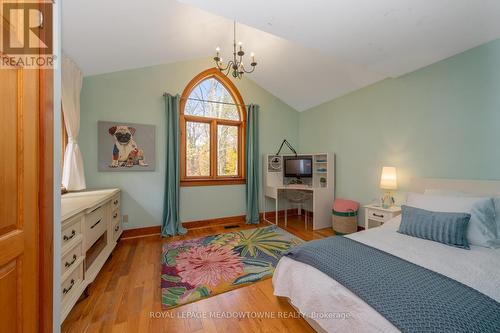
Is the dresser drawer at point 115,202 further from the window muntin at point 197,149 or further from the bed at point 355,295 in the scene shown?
the bed at point 355,295

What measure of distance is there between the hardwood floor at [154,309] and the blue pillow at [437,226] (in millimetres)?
1271

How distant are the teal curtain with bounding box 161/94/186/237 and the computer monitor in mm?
2166

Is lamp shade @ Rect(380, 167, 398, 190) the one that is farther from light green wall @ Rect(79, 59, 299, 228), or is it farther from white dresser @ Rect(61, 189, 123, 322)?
white dresser @ Rect(61, 189, 123, 322)

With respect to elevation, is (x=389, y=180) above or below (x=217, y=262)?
above

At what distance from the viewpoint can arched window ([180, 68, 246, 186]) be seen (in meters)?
3.62

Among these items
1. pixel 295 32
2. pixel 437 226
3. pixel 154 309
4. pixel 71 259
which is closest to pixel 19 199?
pixel 71 259

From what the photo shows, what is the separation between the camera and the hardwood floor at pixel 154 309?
1.47 meters

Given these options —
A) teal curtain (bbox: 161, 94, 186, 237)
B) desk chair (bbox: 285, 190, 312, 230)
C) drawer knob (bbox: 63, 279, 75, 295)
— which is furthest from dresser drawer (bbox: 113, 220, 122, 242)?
desk chair (bbox: 285, 190, 312, 230)

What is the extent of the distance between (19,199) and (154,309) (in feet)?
4.63

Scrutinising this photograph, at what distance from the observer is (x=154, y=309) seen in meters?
1.65

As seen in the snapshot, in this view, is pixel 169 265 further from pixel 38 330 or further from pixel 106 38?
pixel 106 38

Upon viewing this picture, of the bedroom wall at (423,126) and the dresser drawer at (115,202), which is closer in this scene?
the bedroom wall at (423,126)

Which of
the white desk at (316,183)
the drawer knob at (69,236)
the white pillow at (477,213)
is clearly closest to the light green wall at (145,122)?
the white desk at (316,183)

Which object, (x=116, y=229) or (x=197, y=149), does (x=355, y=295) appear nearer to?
(x=116, y=229)
